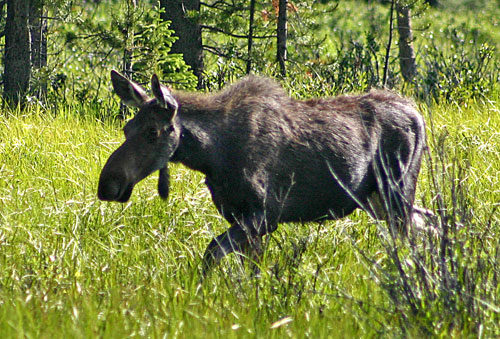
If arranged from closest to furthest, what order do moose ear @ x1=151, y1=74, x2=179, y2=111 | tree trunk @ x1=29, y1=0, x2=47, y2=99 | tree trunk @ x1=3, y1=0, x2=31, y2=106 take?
moose ear @ x1=151, y1=74, x2=179, y2=111
tree trunk @ x1=3, y1=0, x2=31, y2=106
tree trunk @ x1=29, y1=0, x2=47, y2=99

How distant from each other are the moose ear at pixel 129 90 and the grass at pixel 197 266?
2.99ft

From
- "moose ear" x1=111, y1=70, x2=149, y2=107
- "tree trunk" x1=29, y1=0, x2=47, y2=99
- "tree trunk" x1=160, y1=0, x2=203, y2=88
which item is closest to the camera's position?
"moose ear" x1=111, y1=70, x2=149, y2=107

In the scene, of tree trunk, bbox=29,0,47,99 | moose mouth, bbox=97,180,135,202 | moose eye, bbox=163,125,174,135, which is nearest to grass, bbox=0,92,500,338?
moose mouth, bbox=97,180,135,202

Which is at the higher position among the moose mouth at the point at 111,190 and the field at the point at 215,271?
the moose mouth at the point at 111,190

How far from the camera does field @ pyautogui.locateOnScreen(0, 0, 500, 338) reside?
3637mm

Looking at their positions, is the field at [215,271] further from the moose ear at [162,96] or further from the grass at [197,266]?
the moose ear at [162,96]

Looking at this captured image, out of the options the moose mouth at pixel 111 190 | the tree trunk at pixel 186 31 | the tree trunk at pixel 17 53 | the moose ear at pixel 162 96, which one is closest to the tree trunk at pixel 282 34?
the tree trunk at pixel 186 31

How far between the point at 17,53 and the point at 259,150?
18.1ft

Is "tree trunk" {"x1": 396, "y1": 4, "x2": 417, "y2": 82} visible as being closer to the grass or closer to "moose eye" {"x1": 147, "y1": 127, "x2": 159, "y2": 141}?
the grass

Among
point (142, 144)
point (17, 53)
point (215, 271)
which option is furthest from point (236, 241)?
Result: point (17, 53)

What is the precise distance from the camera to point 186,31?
10508 millimetres

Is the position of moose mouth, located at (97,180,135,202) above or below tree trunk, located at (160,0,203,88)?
below

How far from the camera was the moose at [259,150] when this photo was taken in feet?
15.2

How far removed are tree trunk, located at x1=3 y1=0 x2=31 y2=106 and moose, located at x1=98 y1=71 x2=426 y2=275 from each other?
4868 millimetres
